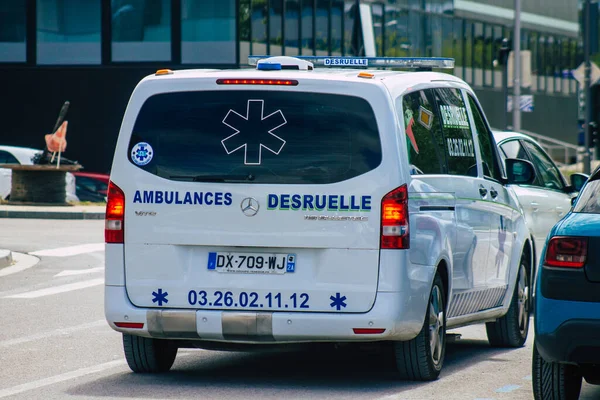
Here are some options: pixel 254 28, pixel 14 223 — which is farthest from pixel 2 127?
pixel 14 223

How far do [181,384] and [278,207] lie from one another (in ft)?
4.27

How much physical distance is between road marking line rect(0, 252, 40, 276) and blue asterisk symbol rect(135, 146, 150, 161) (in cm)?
840

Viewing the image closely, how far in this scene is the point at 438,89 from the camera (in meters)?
8.87

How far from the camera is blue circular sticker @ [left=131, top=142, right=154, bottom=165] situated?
25.8 feet

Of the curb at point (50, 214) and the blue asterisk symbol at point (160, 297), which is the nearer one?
the blue asterisk symbol at point (160, 297)

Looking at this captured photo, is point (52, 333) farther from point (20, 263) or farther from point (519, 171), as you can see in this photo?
point (20, 263)

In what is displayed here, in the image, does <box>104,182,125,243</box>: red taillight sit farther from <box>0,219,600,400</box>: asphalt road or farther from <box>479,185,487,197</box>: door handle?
<box>479,185,487,197</box>: door handle

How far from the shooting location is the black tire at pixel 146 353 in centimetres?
823

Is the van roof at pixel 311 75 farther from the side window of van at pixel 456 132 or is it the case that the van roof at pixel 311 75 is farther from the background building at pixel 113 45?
the background building at pixel 113 45

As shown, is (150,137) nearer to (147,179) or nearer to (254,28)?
(147,179)

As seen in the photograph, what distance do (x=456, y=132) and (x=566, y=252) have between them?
8.92 ft

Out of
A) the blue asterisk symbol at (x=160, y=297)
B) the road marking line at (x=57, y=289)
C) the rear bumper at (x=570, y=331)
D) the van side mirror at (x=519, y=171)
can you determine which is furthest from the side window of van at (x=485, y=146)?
the road marking line at (x=57, y=289)

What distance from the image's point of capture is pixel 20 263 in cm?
1712

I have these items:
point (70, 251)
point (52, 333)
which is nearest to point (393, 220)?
point (52, 333)
